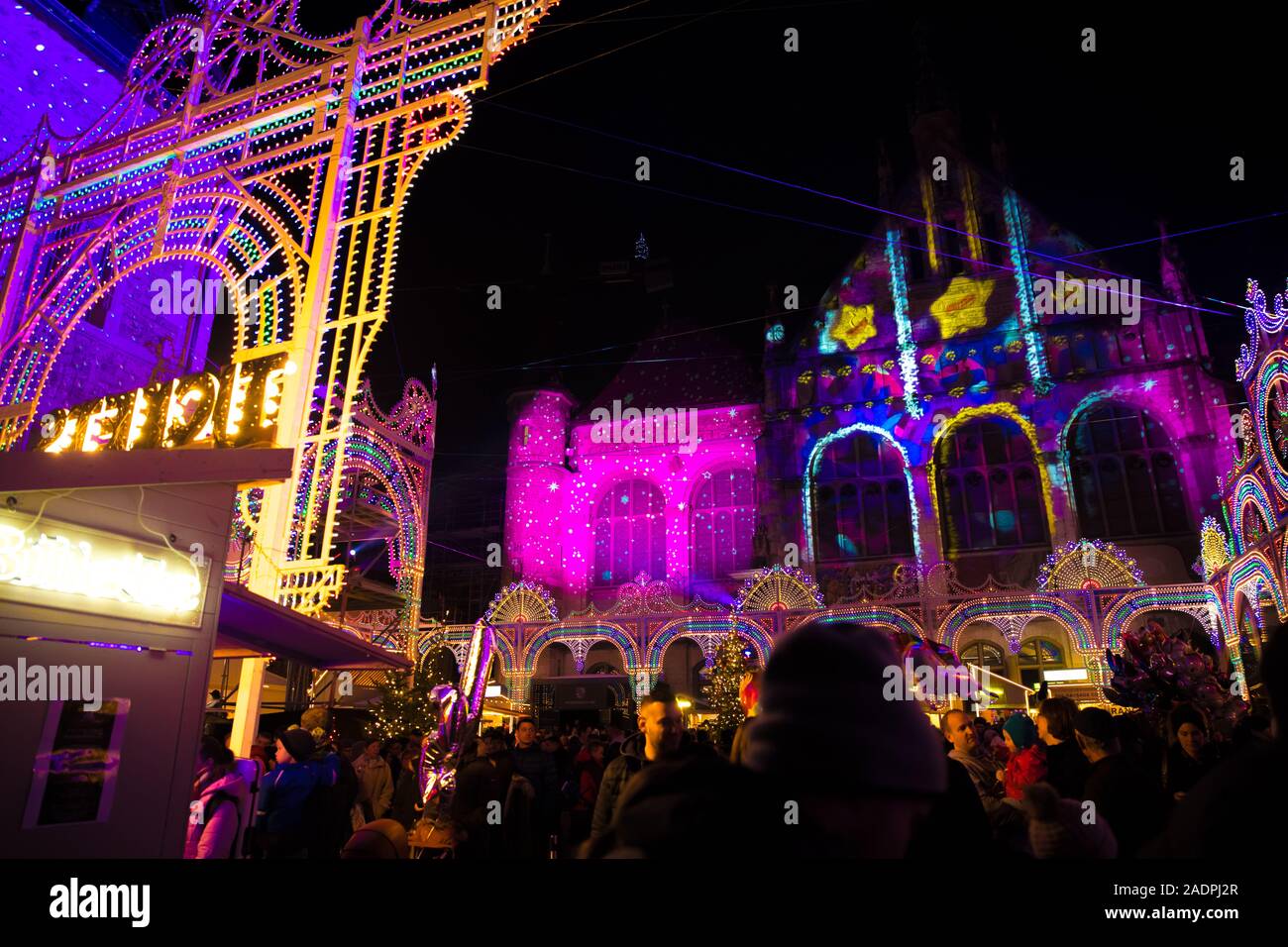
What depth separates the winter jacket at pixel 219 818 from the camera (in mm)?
4781

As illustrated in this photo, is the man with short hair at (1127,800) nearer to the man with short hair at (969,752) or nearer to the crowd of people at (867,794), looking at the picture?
the crowd of people at (867,794)

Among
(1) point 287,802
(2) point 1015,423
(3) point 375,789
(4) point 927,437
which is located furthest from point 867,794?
(2) point 1015,423

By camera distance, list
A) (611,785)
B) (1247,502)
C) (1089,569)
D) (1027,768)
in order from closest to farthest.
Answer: (1027,768) < (611,785) < (1247,502) < (1089,569)

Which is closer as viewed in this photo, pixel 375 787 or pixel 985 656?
pixel 375 787

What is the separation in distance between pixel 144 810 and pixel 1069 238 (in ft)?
89.3

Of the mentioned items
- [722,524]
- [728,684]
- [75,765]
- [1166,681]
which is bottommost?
[75,765]

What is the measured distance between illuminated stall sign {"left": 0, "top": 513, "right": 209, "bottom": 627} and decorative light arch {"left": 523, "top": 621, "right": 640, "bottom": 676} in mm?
17782

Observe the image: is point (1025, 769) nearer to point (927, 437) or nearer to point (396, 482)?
point (396, 482)

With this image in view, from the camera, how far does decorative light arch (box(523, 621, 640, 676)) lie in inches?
854

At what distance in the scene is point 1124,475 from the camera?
21.7m

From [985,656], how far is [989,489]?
196 inches

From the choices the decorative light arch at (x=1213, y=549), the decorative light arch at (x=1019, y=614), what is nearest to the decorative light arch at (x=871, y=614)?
the decorative light arch at (x=1019, y=614)

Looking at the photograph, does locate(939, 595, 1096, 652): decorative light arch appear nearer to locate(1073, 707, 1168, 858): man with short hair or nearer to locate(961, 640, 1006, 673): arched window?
locate(961, 640, 1006, 673): arched window

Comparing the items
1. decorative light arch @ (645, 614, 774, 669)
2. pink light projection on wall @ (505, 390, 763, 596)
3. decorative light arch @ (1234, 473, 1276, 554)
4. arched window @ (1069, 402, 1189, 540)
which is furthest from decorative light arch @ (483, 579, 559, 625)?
decorative light arch @ (1234, 473, 1276, 554)
